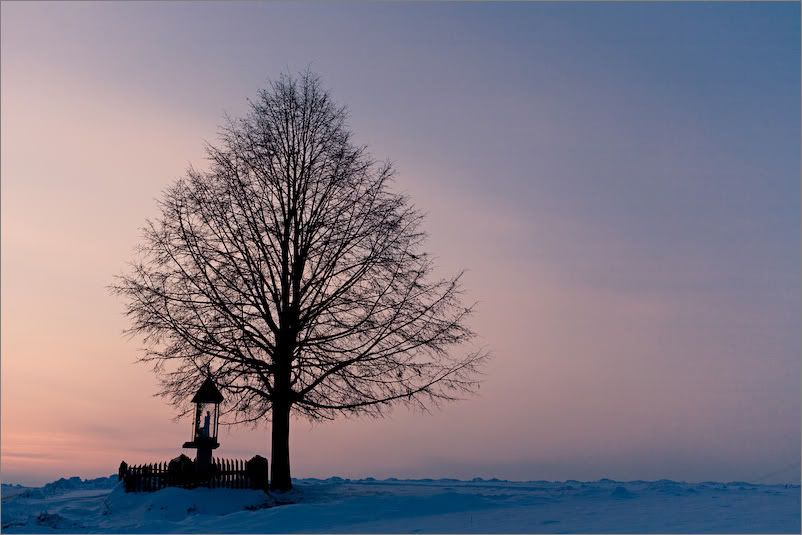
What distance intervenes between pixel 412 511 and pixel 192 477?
8096 millimetres

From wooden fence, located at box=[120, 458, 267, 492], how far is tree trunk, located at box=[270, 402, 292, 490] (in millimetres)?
410

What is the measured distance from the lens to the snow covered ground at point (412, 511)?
1309 cm

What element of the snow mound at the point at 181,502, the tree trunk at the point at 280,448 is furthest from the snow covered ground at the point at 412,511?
the tree trunk at the point at 280,448

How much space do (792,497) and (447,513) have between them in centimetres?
702

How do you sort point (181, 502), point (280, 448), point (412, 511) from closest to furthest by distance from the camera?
point (412, 511) < point (181, 502) < point (280, 448)

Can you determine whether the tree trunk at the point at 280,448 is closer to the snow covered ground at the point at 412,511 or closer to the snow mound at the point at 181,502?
the snow covered ground at the point at 412,511

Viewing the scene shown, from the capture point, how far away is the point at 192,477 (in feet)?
72.2

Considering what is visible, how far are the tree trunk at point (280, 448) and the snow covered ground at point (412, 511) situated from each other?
0.54 m

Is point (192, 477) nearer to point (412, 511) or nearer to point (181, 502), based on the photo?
point (181, 502)

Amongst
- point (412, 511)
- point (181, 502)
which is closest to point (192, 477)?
point (181, 502)

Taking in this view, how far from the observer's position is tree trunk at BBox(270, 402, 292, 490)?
22469 millimetres

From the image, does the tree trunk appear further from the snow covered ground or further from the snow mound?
the snow mound

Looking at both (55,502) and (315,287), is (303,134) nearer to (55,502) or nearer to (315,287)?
(315,287)

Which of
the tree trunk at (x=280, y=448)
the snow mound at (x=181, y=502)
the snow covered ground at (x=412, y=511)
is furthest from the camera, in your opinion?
the tree trunk at (x=280, y=448)
